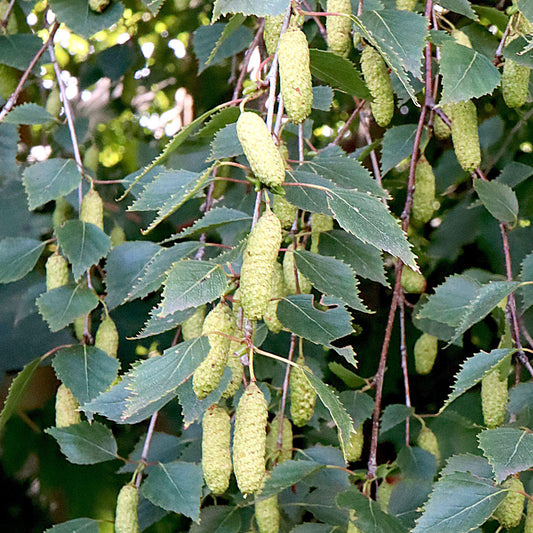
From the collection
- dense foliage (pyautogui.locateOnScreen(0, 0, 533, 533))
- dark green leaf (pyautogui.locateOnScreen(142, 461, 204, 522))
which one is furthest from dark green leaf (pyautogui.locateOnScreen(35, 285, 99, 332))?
dark green leaf (pyautogui.locateOnScreen(142, 461, 204, 522))

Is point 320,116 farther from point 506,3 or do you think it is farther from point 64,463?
point 64,463

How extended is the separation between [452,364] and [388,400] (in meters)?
0.18

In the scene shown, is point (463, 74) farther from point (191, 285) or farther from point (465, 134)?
point (191, 285)

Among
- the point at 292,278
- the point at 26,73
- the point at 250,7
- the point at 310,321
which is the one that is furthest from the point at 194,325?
the point at 26,73

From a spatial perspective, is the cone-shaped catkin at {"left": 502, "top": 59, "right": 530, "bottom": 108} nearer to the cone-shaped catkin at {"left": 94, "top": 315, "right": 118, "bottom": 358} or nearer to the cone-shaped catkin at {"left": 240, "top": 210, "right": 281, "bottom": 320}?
the cone-shaped catkin at {"left": 240, "top": 210, "right": 281, "bottom": 320}

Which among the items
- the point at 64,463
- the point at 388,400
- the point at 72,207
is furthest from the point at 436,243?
the point at 64,463

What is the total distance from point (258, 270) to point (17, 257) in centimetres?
69

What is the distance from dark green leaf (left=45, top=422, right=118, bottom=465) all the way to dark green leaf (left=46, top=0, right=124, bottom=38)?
60 cm

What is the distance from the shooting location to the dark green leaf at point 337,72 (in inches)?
31.9

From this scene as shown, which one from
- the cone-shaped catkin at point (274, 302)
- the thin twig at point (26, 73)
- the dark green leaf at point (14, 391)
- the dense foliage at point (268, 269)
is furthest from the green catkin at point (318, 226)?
the thin twig at point (26, 73)

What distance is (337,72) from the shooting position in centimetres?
84

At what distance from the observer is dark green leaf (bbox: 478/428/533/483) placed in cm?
74

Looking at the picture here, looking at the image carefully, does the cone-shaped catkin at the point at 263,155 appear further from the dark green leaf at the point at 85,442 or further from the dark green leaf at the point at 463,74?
the dark green leaf at the point at 85,442

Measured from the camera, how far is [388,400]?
1.78 m
